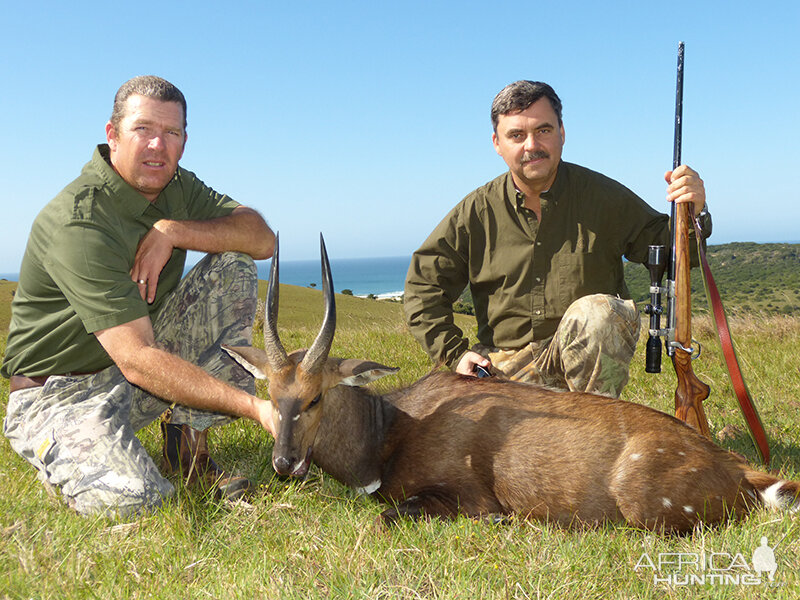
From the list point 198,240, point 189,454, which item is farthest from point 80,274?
point 189,454

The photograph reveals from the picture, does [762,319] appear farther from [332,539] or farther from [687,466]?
[332,539]

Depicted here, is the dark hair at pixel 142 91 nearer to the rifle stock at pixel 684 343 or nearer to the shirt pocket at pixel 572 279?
the shirt pocket at pixel 572 279

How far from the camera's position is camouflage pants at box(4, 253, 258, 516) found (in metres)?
4.34

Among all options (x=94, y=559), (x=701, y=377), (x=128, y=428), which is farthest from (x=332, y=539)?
(x=701, y=377)

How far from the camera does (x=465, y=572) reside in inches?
140

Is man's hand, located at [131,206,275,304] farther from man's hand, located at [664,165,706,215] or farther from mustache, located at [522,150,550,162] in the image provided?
man's hand, located at [664,165,706,215]

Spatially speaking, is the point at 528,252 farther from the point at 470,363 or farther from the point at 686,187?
the point at 686,187

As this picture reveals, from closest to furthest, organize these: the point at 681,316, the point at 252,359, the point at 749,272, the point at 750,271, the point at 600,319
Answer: the point at 252,359
the point at 600,319
the point at 681,316
the point at 749,272
the point at 750,271

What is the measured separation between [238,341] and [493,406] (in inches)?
88.4

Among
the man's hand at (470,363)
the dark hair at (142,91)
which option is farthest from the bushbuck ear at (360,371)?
the dark hair at (142,91)

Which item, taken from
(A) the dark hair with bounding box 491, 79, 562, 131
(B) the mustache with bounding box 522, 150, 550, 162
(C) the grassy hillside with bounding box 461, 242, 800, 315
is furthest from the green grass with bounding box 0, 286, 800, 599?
(C) the grassy hillside with bounding box 461, 242, 800, 315

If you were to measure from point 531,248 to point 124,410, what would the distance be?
12.0 feet

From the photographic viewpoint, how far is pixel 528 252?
610 cm

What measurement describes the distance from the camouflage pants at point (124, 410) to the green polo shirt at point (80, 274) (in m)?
0.21
